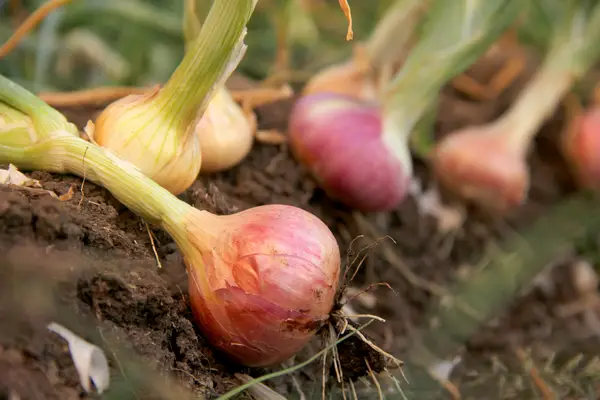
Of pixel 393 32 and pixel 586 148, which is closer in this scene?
pixel 393 32

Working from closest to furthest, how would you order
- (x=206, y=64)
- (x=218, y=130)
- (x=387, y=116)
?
(x=206, y=64) < (x=218, y=130) < (x=387, y=116)

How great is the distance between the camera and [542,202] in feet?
3.72

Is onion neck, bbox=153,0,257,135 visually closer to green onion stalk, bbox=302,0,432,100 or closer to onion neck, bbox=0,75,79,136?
onion neck, bbox=0,75,79,136

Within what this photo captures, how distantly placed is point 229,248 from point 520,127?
0.70m

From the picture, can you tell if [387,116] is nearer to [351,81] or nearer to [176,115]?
[351,81]

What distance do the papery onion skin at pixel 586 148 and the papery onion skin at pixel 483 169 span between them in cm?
16

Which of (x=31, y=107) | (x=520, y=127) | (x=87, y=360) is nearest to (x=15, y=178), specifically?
(x=31, y=107)

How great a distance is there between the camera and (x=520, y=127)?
3.38 feet

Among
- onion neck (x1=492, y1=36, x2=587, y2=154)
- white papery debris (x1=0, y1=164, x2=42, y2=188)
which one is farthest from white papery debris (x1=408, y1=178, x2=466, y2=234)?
white papery debris (x1=0, y1=164, x2=42, y2=188)

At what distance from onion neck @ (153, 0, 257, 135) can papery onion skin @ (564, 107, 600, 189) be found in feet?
2.53

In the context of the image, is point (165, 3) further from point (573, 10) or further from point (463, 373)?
point (463, 373)

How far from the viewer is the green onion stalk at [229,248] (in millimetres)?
491

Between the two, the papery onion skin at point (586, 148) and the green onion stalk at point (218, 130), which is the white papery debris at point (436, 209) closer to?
the papery onion skin at point (586, 148)

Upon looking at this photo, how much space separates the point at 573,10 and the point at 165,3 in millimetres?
779
